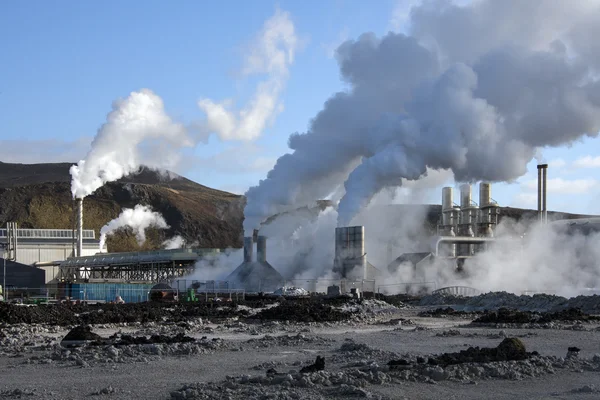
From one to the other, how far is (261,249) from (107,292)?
50.7 feet

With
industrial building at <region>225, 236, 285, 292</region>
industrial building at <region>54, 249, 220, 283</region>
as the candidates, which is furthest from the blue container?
industrial building at <region>54, 249, 220, 283</region>

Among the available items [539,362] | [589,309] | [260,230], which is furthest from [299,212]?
[539,362]

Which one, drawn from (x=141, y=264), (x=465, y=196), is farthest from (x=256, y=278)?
(x=465, y=196)

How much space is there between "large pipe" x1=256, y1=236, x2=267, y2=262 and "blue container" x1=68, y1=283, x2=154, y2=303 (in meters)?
12.0

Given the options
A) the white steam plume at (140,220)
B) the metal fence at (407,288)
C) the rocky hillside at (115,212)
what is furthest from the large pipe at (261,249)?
the rocky hillside at (115,212)

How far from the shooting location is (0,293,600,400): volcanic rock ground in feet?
53.6

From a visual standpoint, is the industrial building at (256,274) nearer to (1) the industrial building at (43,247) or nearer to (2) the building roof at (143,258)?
(2) the building roof at (143,258)

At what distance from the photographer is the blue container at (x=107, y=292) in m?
63.3

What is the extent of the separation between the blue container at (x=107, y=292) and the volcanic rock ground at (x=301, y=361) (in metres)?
27.2

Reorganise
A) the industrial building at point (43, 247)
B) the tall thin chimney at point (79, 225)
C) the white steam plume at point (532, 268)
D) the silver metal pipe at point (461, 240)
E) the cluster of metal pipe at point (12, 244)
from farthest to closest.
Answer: the tall thin chimney at point (79, 225) → the industrial building at point (43, 247) → the cluster of metal pipe at point (12, 244) → the silver metal pipe at point (461, 240) → the white steam plume at point (532, 268)

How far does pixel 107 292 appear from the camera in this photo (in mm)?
64250

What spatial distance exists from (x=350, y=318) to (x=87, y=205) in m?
145

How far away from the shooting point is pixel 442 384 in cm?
1711

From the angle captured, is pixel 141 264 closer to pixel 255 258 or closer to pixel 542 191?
pixel 255 258
